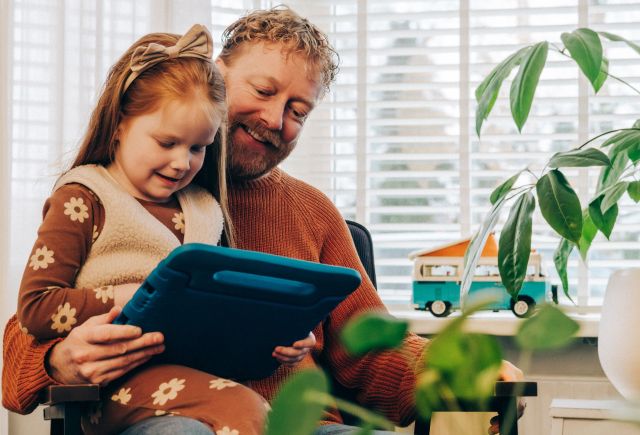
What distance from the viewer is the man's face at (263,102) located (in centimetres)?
164

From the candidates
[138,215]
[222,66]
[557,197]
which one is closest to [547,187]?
[557,197]

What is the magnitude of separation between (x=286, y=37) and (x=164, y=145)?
479 millimetres

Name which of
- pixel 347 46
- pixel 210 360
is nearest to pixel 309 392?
pixel 210 360

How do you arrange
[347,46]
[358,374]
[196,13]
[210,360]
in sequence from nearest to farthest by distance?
[210,360]
[358,374]
[196,13]
[347,46]

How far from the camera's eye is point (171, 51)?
1358 millimetres

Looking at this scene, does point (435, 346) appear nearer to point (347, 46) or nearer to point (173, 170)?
point (173, 170)

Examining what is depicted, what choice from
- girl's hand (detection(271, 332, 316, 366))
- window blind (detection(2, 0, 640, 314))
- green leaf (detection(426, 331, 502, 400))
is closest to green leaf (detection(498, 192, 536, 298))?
girl's hand (detection(271, 332, 316, 366))

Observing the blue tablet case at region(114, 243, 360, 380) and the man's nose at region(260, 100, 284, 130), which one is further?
the man's nose at region(260, 100, 284, 130)

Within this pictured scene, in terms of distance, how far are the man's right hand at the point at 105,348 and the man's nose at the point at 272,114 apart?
0.59 m

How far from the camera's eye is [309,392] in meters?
0.25

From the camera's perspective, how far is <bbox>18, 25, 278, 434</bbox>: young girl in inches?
45.3

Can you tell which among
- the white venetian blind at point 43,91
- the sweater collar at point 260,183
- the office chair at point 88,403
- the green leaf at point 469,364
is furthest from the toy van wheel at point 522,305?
the green leaf at point 469,364

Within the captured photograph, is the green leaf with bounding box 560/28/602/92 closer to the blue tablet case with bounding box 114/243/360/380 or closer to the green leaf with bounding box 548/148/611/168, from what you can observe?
the green leaf with bounding box 548/148/611/168

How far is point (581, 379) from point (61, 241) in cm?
183
